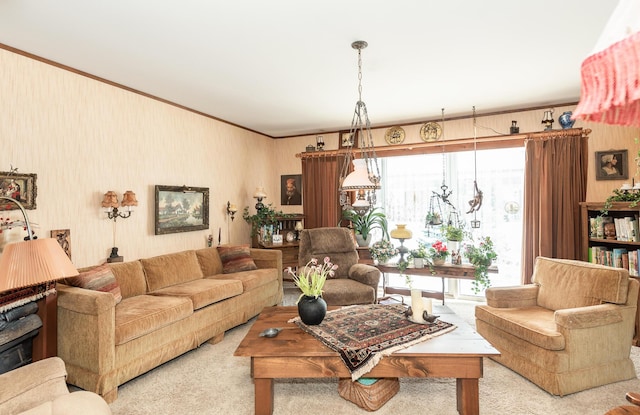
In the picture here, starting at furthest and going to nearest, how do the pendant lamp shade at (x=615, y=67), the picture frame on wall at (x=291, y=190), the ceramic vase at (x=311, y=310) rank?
the picture frame on wall at (x=291, y=190), the ceramic vase at (x=311, y=310), the pendant lamp shade at (x=615, y=67)

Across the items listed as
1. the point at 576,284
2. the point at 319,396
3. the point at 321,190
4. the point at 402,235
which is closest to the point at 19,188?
the point at 319,396

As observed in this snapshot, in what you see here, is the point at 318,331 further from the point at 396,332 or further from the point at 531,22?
the point at 531,22

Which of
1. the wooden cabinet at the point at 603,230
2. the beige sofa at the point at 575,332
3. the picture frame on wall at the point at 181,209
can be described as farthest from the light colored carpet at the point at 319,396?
the picture frame on wall at the point at 181,209

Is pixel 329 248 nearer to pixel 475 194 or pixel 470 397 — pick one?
pixel 475 194

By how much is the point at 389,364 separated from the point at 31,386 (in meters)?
1.86

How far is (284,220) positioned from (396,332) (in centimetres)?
357

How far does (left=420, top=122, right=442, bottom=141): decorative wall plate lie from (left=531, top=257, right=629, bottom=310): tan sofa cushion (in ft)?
7.68

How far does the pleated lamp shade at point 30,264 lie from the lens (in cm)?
148

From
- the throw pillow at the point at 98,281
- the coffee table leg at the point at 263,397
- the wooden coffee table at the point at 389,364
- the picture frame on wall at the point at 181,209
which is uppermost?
the picture frame on wall at the point at 181,209

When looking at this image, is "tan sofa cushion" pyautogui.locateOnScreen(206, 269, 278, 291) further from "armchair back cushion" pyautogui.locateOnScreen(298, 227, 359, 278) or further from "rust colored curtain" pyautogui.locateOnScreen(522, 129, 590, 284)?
"rust colored curtain" pyautogui.locateOnScreen(522, 129, 590, 284)

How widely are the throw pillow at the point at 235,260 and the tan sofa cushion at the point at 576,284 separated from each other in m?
3.30

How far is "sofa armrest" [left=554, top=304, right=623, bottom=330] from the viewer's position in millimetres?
2424

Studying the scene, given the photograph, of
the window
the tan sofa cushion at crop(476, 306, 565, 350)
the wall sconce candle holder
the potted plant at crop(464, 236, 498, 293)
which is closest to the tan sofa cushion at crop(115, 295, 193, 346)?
the wall sconce candle holder

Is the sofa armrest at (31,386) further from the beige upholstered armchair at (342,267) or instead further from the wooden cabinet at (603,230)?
the wooden cabinet at (603,230)
